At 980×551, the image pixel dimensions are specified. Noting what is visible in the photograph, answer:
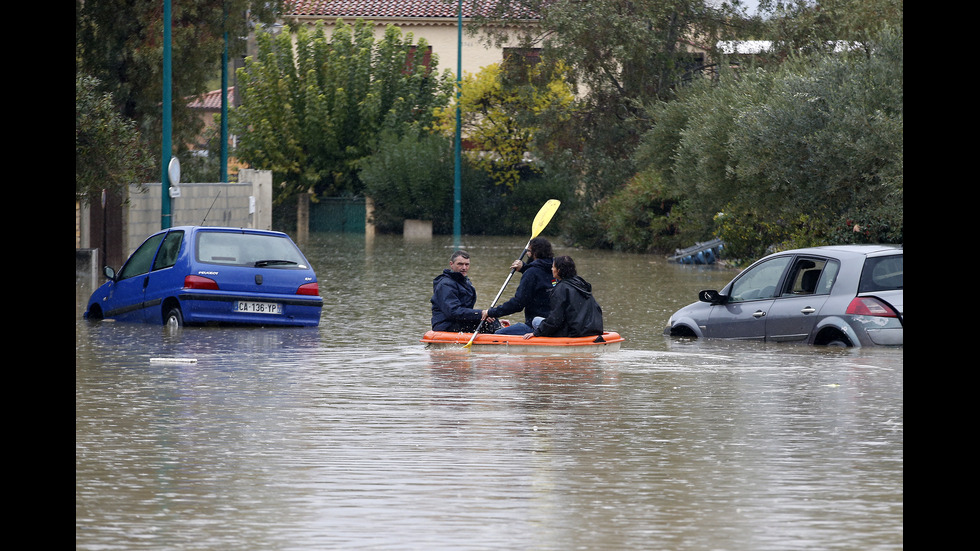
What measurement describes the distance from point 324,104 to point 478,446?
4559cm

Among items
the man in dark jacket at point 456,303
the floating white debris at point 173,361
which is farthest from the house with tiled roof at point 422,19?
the floating white debris at point 173,361

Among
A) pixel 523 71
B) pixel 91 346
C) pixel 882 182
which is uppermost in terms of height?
pixel 523 71

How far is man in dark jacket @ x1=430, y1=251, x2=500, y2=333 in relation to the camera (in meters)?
14.9

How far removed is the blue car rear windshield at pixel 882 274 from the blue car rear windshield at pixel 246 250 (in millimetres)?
6971

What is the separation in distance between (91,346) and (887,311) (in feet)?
27.0

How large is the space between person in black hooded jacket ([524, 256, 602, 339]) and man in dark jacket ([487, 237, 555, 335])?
0.49m

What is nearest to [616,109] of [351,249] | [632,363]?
[351,249]

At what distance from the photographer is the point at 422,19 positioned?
196 ft

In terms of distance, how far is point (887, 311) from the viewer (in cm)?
1436

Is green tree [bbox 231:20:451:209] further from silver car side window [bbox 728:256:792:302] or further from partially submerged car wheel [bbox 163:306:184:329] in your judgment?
silver car side window [bbox 728:256:792:302]

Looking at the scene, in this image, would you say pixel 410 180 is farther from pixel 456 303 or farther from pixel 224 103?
pixel 456 303

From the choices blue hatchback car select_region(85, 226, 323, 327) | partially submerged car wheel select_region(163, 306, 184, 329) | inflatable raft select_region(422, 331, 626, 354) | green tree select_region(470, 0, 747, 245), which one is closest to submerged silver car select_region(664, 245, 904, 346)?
inflatable raft select_region(422, 331, 626, 354)

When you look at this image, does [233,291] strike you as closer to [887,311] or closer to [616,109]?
[887,311]

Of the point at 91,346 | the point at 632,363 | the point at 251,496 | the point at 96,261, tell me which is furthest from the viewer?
the point at 96,261
